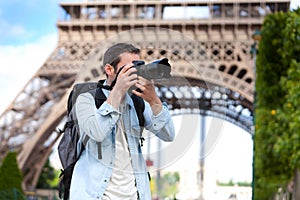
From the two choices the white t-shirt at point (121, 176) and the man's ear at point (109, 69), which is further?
the man's ear at point (109, 69)

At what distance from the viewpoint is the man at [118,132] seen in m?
2.95

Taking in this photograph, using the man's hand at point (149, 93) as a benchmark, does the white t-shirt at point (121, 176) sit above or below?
below

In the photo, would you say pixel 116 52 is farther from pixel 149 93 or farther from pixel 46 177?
pixel 46 177

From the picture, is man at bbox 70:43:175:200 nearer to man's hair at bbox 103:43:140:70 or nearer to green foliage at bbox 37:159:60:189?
man's hair at bbox 103:43:140:70

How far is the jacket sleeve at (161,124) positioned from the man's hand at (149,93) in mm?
24

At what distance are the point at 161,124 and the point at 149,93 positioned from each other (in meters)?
Answer: 0.15

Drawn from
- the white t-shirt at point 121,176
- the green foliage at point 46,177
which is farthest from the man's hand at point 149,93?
the green foliage at point 46,177

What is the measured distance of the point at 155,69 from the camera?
2910 mm

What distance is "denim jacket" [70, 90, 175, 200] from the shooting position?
295 centimetres

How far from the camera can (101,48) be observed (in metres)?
3.18

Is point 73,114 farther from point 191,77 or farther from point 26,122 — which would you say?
point 26,122

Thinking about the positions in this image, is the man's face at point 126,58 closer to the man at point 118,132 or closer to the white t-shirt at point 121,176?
the man at point 118,132

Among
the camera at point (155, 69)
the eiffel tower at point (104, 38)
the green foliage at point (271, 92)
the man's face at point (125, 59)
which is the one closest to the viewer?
the camera at point (155, 69)

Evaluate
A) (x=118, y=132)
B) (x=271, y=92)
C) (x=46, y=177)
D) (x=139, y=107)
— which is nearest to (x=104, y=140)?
(x=118, y=132)
